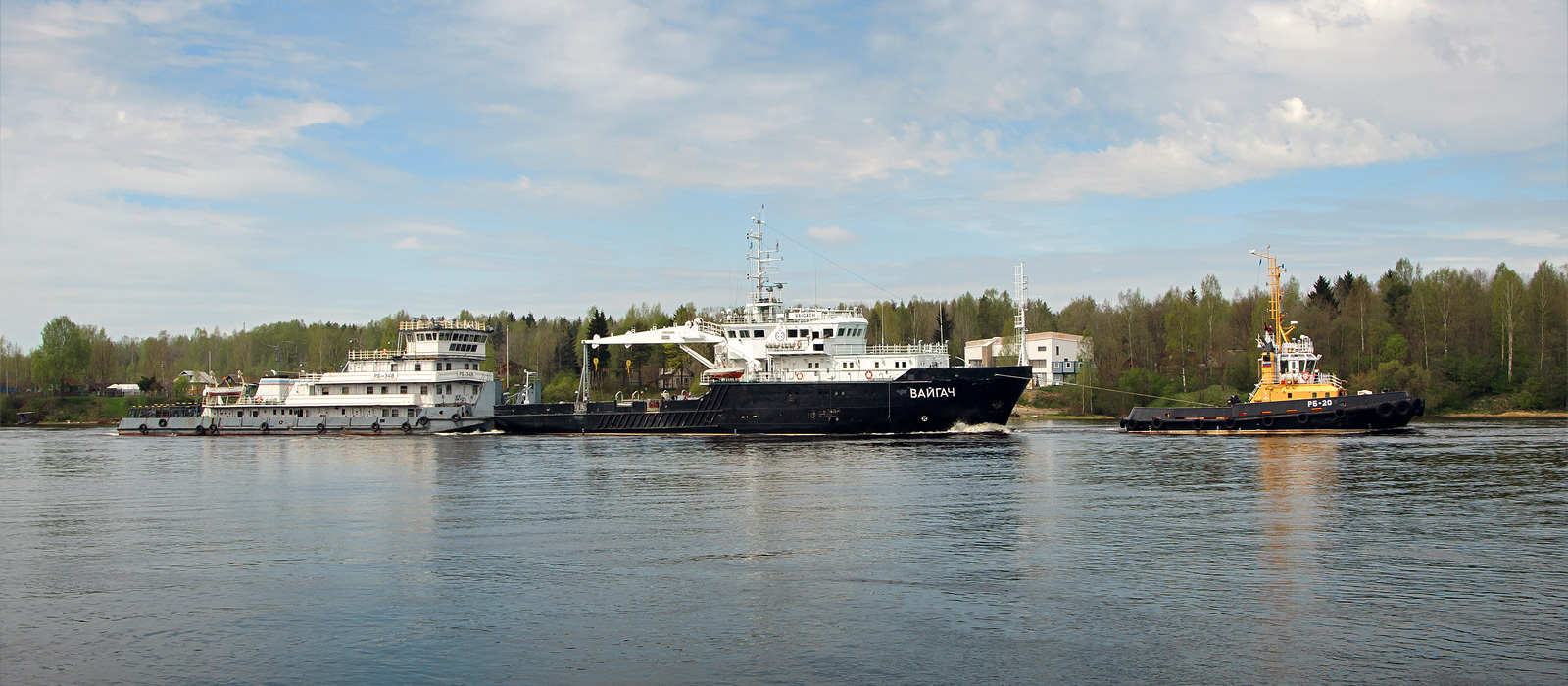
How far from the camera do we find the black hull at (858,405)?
172ft

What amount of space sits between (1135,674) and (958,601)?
389 cm

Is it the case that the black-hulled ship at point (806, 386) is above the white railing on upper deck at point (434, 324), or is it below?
below

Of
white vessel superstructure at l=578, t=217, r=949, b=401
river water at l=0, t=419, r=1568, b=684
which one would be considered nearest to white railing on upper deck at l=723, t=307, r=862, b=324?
white vessel superstructure at l=578, t=217, r=949, b=401

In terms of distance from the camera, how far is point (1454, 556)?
19.0m

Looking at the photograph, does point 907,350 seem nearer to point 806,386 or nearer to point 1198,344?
point 806,386

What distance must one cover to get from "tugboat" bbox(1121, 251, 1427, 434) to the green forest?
530 inches

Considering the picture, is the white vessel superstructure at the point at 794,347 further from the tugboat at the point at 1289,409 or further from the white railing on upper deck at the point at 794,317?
the tugboat at the point at 1289,409

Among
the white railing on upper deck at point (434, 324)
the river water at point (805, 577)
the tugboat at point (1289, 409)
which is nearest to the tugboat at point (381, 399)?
the white railing on upper deck at point (434, 324)

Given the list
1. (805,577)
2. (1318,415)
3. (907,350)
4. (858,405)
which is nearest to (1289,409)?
(1318,415)

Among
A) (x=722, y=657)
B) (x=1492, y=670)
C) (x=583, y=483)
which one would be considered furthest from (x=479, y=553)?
(x=1492, y=670)

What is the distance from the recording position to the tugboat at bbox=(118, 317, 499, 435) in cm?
6494

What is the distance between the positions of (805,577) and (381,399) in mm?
55196

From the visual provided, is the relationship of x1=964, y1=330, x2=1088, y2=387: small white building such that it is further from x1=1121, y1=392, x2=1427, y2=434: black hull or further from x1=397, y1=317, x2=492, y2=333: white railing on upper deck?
x1=397, y1=317, x2=492, y2=333: white railing on upper deck

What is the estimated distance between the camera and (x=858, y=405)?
53.5 m
